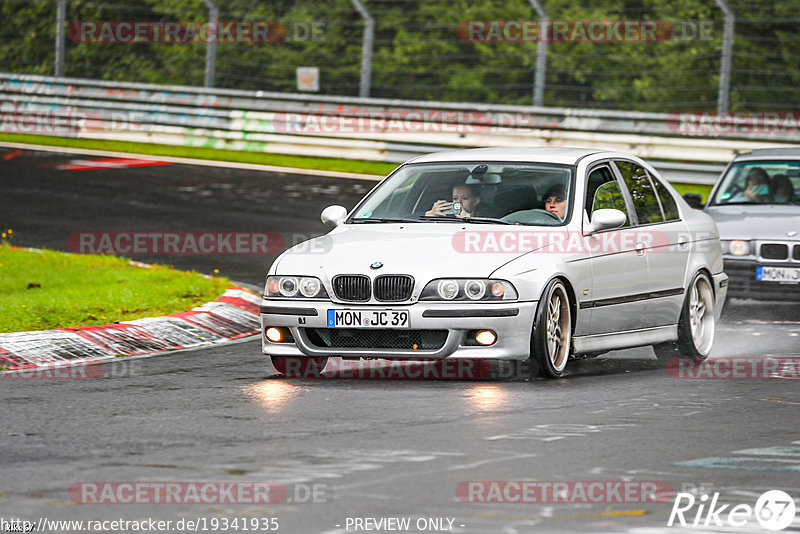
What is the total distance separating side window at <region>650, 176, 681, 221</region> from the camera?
36.7 feet

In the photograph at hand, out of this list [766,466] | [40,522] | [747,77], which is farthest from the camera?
[747,77]

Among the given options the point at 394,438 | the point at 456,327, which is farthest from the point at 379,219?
the point at 394,438

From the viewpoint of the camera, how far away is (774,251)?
13.4 meters

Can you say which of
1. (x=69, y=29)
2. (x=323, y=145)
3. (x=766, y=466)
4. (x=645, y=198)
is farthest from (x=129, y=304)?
(x=69, y=29)

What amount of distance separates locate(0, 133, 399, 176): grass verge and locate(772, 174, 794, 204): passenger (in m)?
10.6

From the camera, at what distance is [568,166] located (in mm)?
10422

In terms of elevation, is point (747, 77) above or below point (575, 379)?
above

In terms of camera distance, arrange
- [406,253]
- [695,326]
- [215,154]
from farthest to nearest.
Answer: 1. [215,154]
2. [695,326]
3. [406,253]

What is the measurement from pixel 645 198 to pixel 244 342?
305 cm

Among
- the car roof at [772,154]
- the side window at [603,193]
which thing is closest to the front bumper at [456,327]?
the side window at [603,193]

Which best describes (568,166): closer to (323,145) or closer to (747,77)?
(323,145)

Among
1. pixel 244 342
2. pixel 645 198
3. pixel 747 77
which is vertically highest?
pixel 747 77

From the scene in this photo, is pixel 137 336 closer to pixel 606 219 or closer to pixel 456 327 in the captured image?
pixel 456 327

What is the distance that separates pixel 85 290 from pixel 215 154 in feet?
45.2
